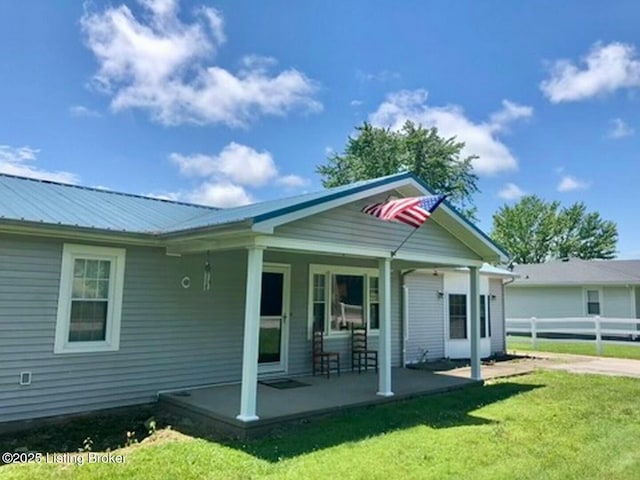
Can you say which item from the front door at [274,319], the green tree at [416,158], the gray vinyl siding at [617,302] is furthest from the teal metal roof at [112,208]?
the green tree at [416,158]

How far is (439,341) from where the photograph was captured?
1305 cm

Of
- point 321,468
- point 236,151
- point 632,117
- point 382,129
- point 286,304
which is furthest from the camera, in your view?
point 382,129

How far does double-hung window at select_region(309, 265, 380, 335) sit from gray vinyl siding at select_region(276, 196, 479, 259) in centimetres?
173

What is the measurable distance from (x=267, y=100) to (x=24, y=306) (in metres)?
13.1

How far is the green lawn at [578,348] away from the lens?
52.7 feet

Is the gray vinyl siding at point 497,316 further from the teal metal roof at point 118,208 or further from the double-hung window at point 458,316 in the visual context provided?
the teal metal roof at point 118,208

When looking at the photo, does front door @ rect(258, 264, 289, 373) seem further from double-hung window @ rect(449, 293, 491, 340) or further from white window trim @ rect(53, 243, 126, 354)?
double-hung window @ rect(449, 293, 491, 340)

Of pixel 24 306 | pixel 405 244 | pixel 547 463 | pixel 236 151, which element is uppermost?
pixel 236 151

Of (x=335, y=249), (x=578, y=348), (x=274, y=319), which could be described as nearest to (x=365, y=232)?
(x=335, y=249)

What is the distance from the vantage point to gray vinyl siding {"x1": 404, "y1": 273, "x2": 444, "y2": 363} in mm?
12234

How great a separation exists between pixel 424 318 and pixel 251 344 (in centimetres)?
761

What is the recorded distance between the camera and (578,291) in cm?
2322

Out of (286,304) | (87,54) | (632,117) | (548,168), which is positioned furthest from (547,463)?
(548,168)

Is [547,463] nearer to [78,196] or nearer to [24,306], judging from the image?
[24,306]
